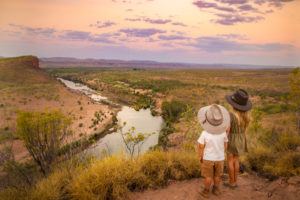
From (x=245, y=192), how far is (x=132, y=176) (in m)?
1.74

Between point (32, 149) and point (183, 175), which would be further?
point (32, 149)

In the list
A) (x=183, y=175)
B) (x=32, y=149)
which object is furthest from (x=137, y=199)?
(x=32, y=149)

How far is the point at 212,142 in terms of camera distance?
4770 mm

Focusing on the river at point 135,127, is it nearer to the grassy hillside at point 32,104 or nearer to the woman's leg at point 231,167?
the grassy hillside at point 32,104

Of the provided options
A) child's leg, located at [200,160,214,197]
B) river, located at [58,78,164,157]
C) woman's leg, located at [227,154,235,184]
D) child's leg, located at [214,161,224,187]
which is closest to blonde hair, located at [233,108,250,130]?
woman's leg, located at [227,154,235,184]

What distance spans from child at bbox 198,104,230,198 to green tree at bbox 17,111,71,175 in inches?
157

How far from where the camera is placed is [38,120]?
27.8 ft

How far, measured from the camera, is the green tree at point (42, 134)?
26.1ft

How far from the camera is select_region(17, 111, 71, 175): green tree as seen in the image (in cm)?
795

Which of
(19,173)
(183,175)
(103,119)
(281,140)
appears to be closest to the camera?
(183,175)

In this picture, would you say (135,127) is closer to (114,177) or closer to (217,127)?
(114,177)

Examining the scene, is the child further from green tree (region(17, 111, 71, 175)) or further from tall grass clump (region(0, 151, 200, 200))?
green tree (region(17, 111, 71, 175))

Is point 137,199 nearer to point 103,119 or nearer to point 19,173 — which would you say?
point 19,173

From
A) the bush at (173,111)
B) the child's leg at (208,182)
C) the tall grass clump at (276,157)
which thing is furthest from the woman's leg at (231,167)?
the bush at (173,111)
